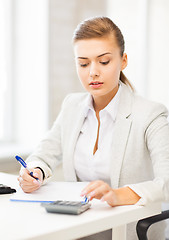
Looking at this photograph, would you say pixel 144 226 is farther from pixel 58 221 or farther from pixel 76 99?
pixel 76 99

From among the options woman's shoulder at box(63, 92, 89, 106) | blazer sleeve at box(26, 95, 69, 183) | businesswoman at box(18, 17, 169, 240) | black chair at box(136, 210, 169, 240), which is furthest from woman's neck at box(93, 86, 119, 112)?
black chair at box(136, 210, 169, 240)

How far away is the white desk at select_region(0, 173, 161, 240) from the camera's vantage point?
38.4 inches

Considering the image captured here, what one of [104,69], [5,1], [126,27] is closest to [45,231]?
[104,69]

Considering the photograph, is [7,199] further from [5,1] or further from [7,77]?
[5,1]

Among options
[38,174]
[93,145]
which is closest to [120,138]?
[93,145]

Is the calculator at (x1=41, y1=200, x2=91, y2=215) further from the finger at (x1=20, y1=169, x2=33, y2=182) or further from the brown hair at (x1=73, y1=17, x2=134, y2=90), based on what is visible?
the brown hair at (x1=73, y1=17, x2=134, y2=90)

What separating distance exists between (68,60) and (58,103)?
35cm

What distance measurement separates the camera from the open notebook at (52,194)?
134 cm

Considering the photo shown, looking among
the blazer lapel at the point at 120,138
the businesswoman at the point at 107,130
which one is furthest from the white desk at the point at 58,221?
the blazer lapel at the point at 120,138

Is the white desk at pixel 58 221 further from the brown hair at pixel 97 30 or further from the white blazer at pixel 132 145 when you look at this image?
the brown hair at pixel 97 30

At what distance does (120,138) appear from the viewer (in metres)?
1.70

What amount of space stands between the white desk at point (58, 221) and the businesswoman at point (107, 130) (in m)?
0.22

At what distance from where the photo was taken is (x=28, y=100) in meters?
3.03

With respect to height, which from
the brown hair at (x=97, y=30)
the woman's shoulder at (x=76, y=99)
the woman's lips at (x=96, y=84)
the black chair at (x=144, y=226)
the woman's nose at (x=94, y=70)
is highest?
the brown hair at (x=97, y=30)
